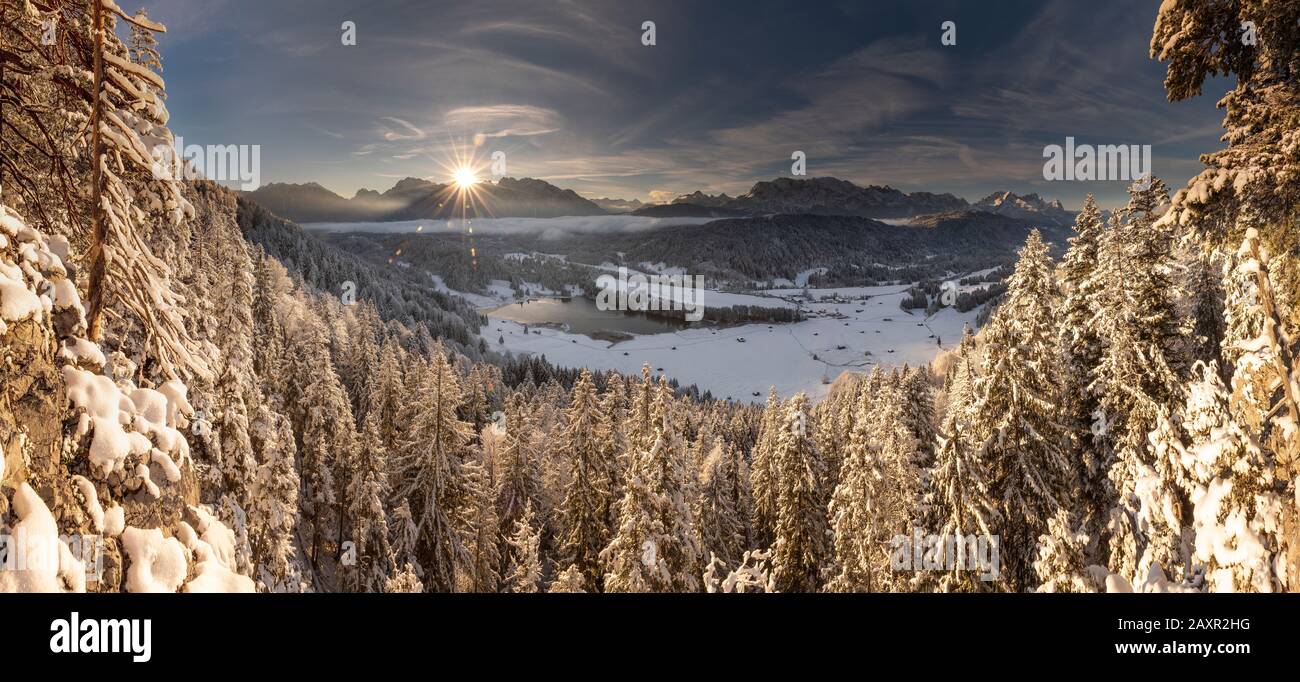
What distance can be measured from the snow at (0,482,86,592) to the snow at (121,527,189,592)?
0.47 meters

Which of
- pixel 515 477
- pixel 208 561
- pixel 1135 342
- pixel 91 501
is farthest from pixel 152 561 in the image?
pixel 515 477

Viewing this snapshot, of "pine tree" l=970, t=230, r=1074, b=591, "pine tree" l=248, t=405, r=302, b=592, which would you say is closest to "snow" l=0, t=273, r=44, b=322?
"pine tree" l=248, t=405, r=302, b=592

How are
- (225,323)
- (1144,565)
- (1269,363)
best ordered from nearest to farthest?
(1269,363) → (1144,565) → (225,323)

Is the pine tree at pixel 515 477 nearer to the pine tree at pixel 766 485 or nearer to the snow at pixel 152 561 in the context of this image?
the pine tree at pixel 766 485

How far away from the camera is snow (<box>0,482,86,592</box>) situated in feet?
12.9

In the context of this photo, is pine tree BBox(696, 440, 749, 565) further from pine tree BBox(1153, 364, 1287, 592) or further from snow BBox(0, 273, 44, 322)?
snow BBox(0, 273, 44, 322)

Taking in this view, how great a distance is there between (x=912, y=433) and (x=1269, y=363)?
13.8m

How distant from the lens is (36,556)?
400 cm

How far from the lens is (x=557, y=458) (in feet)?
124

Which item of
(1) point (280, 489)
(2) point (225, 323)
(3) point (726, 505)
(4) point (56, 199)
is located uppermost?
(4) point (56, 199)

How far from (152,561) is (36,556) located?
3.33 ft

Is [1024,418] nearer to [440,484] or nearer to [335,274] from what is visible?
[440,484]
